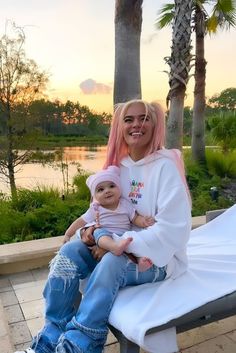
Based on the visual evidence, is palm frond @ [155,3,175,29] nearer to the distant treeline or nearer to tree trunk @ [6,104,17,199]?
the distant treeline

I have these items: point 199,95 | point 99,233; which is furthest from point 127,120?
point 199,95

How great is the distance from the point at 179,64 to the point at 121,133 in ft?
14.3

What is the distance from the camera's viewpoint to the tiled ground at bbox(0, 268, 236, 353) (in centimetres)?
197

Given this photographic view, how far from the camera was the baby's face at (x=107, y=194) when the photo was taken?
72.2 inches

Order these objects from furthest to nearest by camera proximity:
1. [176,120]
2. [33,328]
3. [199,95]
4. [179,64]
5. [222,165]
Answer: [199,95] → [222,165] → [176,120] → [179,64] → [33,328]

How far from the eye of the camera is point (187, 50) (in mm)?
5965

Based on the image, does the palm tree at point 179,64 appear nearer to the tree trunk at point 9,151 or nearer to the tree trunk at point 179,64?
the tree trunk at point 179,64

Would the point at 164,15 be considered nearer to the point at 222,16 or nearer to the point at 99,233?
the point at 222,16

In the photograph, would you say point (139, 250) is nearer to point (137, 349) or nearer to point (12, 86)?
point (137, 349)

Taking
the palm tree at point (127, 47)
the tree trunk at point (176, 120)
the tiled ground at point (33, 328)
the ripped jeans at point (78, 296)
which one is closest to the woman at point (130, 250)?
the ripped jeans at point (78, 296)

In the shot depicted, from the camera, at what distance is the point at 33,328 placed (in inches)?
86.8

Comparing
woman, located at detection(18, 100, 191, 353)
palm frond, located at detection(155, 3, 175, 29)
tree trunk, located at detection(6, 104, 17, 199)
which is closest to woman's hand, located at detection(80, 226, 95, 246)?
woman, located at detection(18, 100, 191, 353)

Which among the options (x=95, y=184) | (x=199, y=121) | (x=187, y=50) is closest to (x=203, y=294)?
(x=95, y=184)

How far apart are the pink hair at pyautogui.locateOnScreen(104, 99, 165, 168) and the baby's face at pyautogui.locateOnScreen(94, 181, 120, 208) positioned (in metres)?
0.19
